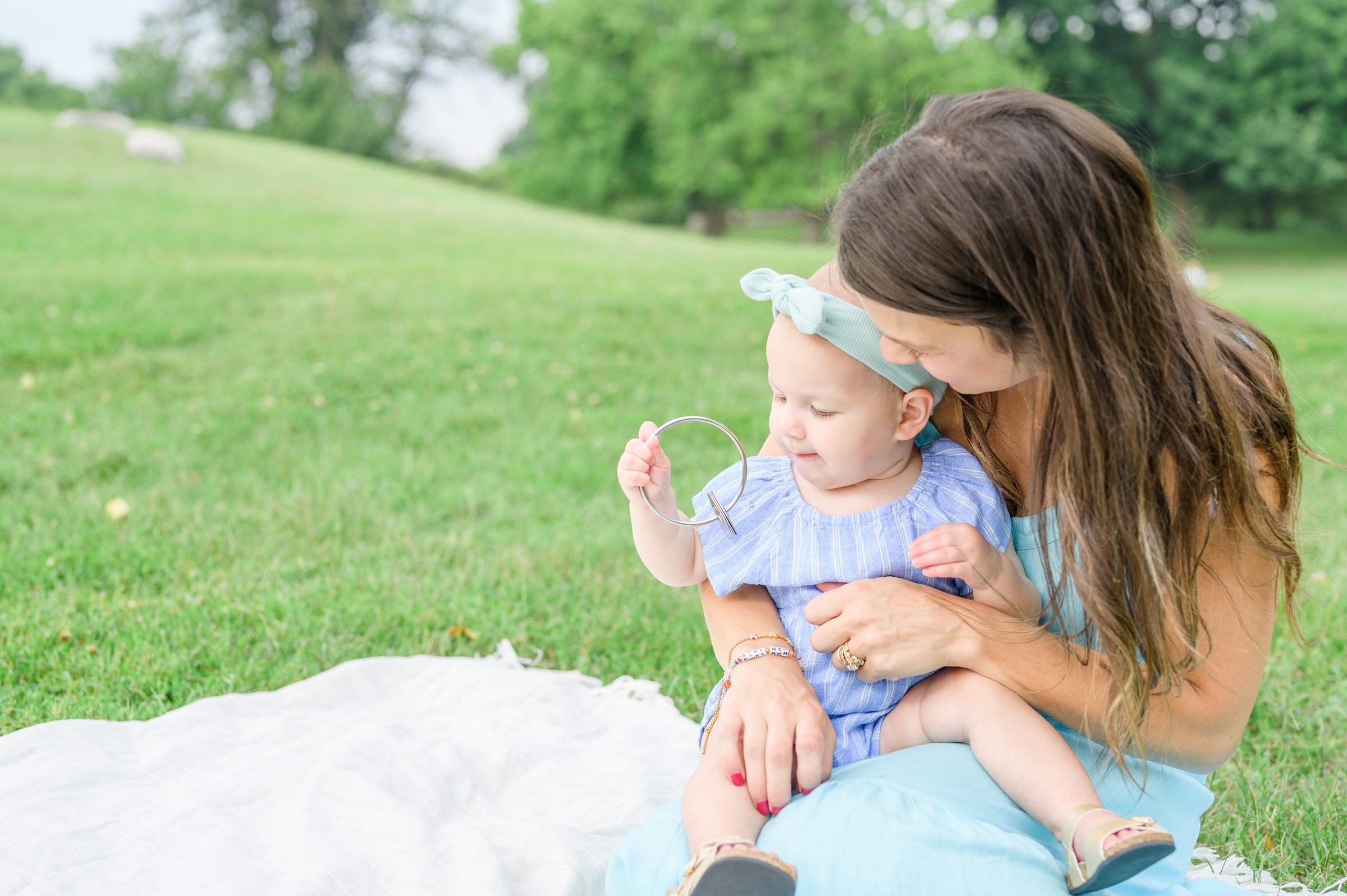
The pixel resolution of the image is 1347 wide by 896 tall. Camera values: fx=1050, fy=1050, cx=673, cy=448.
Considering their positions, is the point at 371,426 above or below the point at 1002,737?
below

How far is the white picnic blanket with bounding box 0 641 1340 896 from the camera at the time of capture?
2049 millimetres

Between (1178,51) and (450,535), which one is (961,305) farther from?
(1178,51)

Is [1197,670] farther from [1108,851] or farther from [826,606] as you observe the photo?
[826,606]

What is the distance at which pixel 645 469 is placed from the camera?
1906mm

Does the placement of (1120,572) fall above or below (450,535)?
above

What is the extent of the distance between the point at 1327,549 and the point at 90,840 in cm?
422

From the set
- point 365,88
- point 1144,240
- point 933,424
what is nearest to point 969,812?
point 933,424

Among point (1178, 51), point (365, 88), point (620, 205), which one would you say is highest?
point (1178, 51)

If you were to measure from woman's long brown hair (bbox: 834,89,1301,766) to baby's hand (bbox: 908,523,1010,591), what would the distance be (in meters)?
0.15

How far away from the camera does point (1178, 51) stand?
1126 inches

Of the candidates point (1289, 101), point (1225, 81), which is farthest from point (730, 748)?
point (1225, 81)

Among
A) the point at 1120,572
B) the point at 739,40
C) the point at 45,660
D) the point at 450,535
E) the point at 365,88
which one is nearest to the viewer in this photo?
the point at 1120,572

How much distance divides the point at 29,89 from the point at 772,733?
4320cm

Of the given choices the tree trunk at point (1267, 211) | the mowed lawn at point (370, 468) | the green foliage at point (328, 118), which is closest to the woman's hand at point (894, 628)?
the mowed lawn at point (370, 468)
